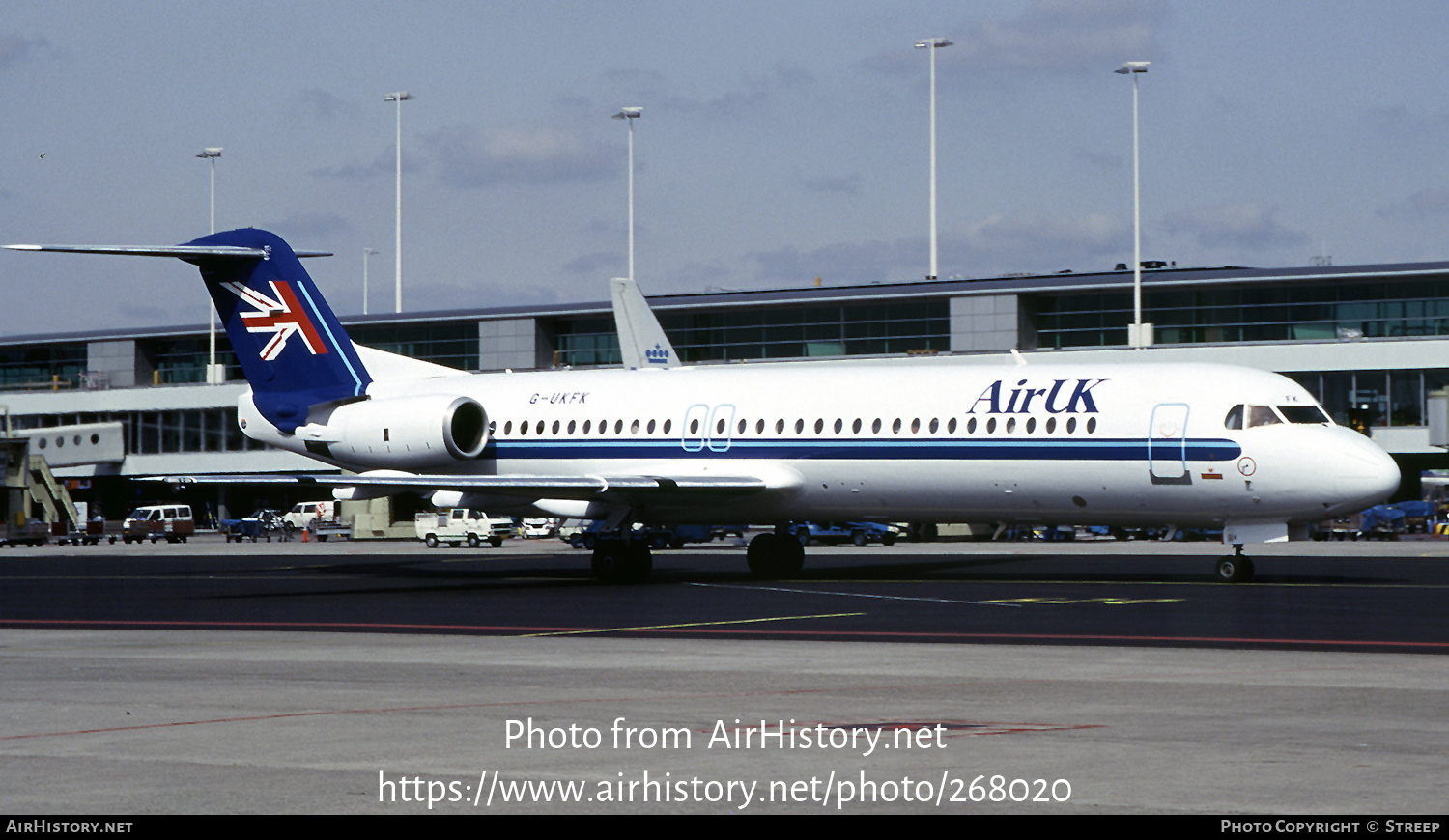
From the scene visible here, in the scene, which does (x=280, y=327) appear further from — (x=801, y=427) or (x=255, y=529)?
(x=255, y=529)

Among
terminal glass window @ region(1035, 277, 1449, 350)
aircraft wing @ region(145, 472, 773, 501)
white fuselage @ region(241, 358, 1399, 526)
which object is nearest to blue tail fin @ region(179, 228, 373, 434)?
white fuselage @ region(241, 358, 1399, 526)

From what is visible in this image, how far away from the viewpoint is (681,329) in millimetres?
85875

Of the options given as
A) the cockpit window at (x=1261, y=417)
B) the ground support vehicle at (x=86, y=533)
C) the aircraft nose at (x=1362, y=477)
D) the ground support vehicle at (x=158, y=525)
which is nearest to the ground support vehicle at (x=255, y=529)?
the ground support vehicle at (x=158, y=525)

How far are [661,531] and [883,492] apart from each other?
27303 millimetres

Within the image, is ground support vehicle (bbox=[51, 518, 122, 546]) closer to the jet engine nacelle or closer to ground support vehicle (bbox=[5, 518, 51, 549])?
ground support vehicle (bbox=[5, 518, 51, 549])

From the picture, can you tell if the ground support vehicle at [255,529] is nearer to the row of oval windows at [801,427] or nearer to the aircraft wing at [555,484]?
the row of oval windows at [801,427]

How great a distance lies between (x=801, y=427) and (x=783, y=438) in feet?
1.40

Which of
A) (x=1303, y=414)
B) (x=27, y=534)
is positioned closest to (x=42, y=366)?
(x=27, y=534)

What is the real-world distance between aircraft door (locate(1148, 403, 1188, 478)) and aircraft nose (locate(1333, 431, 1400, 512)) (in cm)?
247

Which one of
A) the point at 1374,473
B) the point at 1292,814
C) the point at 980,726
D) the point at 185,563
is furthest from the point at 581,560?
the point at 1292,814

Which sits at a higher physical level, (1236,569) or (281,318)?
(281,318)

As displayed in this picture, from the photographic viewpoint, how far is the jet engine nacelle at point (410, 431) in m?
36.7

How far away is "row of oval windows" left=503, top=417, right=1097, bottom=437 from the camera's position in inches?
1193

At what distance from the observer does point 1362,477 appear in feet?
90.5
